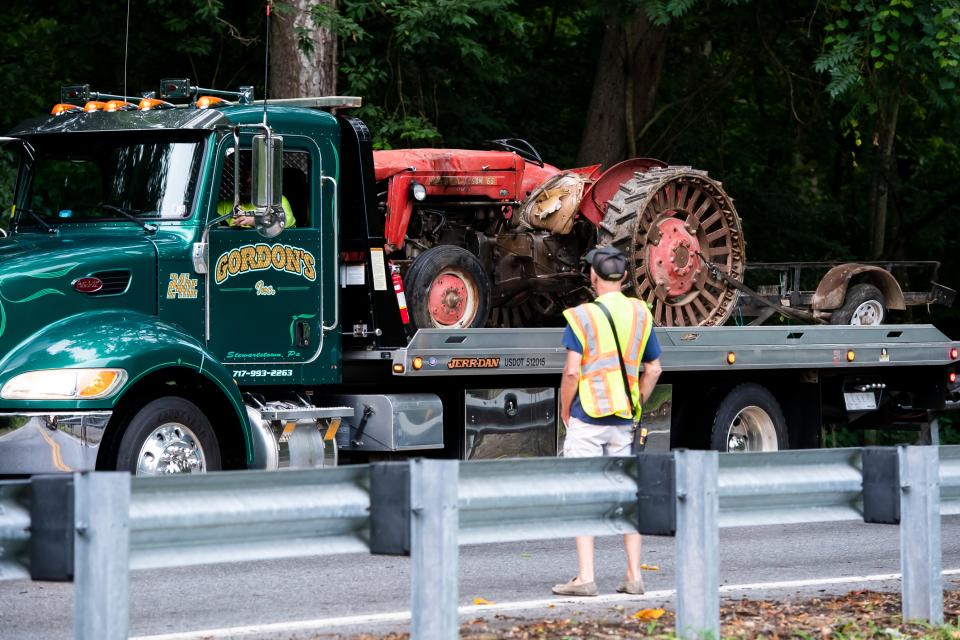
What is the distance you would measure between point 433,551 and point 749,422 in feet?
27.2

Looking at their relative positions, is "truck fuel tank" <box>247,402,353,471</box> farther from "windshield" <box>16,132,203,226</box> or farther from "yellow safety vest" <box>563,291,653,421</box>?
"yellow safety vest" <box>563,291,653,421</box>

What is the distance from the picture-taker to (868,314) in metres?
14.4

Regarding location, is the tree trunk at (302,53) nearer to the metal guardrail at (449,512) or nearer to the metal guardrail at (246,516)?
the metal guardrail at (449,512)

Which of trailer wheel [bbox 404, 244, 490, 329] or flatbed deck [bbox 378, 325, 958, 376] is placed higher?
trailer wheel [bbox 404, 244, 490, 329]

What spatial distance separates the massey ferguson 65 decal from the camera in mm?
10406

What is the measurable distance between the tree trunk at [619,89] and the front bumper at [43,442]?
10.8 meters

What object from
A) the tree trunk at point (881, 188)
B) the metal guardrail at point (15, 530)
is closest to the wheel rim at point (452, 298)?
the metal guardrail at point (15, 530)

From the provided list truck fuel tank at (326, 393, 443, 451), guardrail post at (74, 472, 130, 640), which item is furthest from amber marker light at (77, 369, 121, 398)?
guardrail post at (74, 472, 130, 640)

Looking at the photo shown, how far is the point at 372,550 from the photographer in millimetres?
5574

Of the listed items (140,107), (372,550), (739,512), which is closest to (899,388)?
(140,107)

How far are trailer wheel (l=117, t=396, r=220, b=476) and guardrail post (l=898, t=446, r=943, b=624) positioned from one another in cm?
437

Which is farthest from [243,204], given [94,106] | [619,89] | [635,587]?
[619,89]

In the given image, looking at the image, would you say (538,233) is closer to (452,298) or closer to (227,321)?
(452,298)

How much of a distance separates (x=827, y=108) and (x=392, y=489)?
17.2 m
